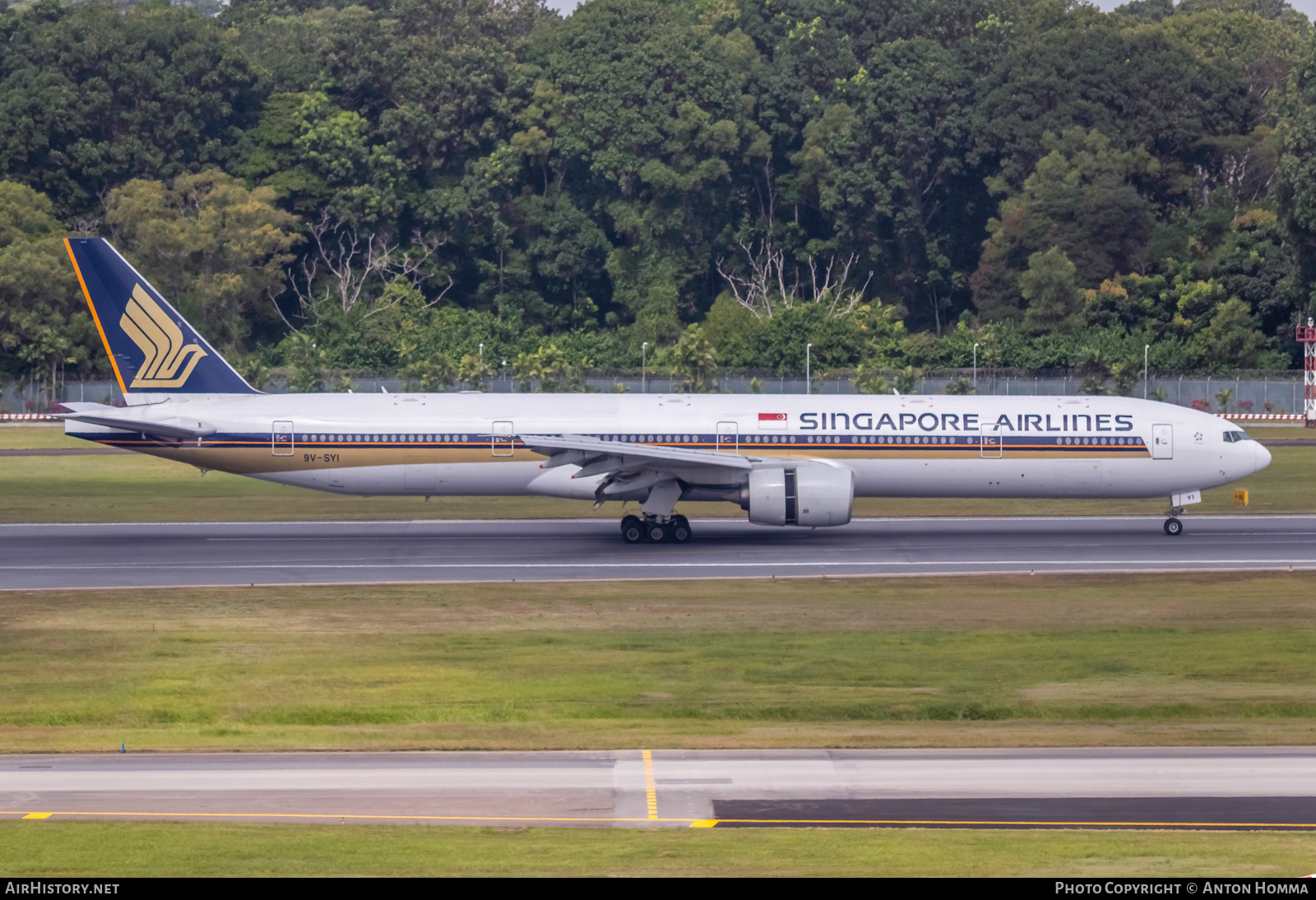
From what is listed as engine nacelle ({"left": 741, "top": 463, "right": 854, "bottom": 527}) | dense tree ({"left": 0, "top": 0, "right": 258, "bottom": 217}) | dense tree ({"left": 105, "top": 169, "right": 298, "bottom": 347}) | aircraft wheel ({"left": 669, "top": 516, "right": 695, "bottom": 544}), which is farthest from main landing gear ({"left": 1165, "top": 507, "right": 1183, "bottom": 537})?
dense tree ({"left": 0, "top": 0, "right": 258, "bottom": 217})

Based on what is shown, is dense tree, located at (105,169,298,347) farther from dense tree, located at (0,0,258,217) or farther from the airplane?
the airplane

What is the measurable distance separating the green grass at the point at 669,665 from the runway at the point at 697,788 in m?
0.85

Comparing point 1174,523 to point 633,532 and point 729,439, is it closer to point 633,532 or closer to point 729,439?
point 729,439

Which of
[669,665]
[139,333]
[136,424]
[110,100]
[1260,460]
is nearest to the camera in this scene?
[669,665]

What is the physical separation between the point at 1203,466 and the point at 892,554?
929 centimetres

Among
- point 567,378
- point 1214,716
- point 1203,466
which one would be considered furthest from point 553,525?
point 567,378

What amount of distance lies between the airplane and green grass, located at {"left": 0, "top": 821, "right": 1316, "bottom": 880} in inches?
920

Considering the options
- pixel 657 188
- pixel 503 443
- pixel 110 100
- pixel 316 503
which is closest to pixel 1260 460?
pixel 503 443

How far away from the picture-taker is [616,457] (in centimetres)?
3612

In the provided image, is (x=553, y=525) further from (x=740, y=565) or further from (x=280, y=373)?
(x=280, y=373)

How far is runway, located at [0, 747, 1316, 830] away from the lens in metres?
14.8

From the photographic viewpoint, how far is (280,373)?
95.1 meters

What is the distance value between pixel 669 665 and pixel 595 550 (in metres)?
13.4

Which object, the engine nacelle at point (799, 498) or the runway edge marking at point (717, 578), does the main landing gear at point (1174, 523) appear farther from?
the engine nacelle at point (799, 498)
